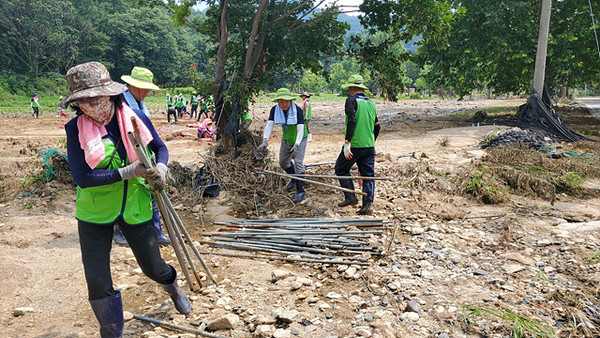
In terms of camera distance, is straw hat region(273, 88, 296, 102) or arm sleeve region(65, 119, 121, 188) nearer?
arm sleeve region(65, 119, 121, 188)

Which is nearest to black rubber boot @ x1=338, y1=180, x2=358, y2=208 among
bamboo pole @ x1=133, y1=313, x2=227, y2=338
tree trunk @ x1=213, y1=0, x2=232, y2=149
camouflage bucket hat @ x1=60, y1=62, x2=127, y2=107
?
tree trunk @ x1=213, y1=0, x2=232, y2=149

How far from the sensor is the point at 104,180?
219 centimetres

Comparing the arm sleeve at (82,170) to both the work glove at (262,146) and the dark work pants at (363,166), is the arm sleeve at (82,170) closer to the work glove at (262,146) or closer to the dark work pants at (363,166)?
the dark work pants at (363,166)

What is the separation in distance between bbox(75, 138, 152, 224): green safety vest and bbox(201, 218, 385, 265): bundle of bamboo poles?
1.84 meters

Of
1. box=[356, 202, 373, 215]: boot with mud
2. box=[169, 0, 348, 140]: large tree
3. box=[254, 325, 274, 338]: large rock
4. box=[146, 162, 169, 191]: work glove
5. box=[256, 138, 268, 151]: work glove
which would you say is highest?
box=[169, 0, 348, 140]: large tree

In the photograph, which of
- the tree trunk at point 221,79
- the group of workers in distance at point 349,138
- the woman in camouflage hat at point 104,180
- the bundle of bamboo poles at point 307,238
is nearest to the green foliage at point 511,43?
the tree trunk at point 221,79

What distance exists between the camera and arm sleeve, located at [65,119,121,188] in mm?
2184

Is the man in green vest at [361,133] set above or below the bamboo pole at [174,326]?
above

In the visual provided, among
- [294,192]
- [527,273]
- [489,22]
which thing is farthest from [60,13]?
[527,273]

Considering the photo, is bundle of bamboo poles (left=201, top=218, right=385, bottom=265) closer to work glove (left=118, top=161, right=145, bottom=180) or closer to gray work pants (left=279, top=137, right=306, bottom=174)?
gray work pants (left=279, top=137, right=306, bottom=174)

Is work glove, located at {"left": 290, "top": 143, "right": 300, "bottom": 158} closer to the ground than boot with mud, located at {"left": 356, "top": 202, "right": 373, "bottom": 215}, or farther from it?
farther from it

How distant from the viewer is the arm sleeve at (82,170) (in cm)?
218

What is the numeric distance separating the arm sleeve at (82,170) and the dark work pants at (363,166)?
347 cm

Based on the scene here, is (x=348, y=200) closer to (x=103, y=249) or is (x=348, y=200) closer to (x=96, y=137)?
(x=103, y=249)
